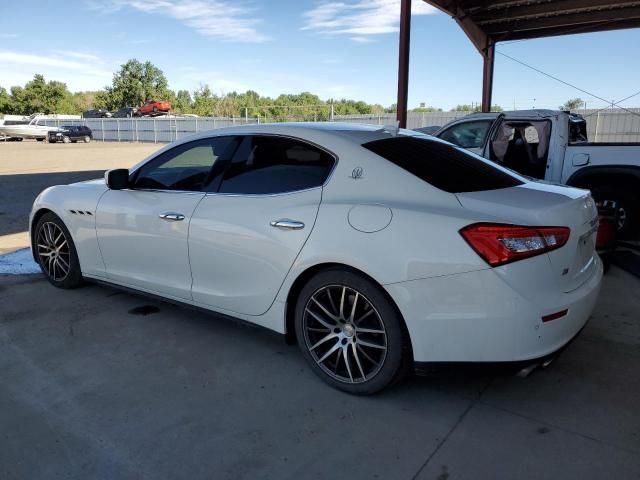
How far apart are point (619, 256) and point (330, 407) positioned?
4.91 metres

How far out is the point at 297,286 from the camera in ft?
10.2

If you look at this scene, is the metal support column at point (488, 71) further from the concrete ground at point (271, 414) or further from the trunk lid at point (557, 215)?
the trunk lid at point (557, 215)

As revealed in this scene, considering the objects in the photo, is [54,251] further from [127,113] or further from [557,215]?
[127,113]

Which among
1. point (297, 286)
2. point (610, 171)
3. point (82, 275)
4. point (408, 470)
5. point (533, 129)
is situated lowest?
point (408, 470)

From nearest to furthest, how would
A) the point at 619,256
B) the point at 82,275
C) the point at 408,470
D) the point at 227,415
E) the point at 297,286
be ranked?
1. the point at 408,470
2. the point at 227,415
3. the point at 297,286
4. the point at 82,275
5. the point at 619,256

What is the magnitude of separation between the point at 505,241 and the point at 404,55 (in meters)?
8.89

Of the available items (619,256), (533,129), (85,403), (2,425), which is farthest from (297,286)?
(533,129)

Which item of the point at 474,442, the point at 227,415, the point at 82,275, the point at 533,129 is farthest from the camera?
the point at 533,129

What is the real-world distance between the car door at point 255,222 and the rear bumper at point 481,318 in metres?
0.76

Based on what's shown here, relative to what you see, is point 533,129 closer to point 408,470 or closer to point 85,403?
point 408,470

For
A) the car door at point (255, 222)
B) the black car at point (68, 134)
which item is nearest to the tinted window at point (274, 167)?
the car door at point (255, 222)

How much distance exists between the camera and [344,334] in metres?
2.97

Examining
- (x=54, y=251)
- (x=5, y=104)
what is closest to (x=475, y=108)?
(x=54, y=251)

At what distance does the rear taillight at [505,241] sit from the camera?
2.46 m
